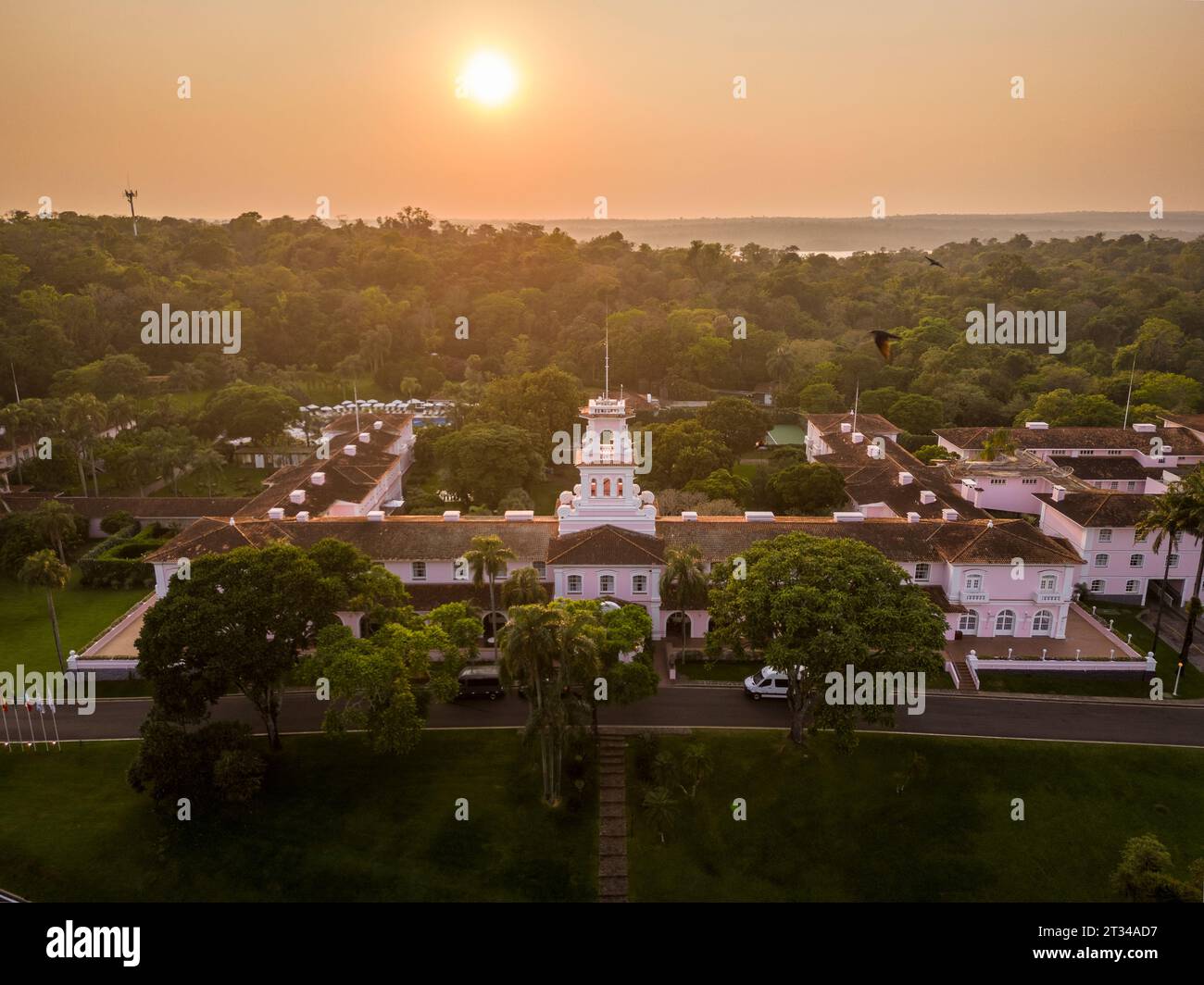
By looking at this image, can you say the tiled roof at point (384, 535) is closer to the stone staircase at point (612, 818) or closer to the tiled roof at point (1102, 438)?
the stone staircase at point (612, 818)

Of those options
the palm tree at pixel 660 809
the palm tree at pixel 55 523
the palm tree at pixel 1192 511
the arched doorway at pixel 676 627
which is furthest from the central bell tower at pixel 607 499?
the palm tree at pixel 55 523

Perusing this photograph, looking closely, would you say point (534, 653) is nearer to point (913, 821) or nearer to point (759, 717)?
point (759, 717)

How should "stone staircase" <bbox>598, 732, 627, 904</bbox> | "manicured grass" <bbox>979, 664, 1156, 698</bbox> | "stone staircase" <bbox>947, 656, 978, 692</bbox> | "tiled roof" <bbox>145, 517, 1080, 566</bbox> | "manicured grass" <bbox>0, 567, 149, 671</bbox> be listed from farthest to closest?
"tiled roof" <bbox>145, 517, 1080, 566</bbox> < "manicured grass" <bbox>0, 567, 149, 671</bbox> < "stone staircase" <bbox>947, 656, 978, 692</bbox> < "manicured grass" <bbox>979, 664, 1156, 698</bbox> < "stone staircase" <bbox>598, 732, 627, 904</bbox>

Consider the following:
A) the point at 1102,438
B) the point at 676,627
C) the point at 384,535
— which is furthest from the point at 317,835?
the point at 1102,438

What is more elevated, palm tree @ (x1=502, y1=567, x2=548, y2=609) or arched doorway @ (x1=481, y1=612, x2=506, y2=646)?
palm tree @ (x1=502, y1=567, x2=548, y2=609)

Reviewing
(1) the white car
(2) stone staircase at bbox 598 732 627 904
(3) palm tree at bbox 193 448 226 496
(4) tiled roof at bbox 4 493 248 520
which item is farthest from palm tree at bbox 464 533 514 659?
(3) palm tree at bbox 193 448 226 496

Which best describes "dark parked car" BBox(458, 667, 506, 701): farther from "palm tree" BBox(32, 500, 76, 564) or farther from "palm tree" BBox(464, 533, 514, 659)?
"palm tree" BBox(32, 500, 76, 564)
